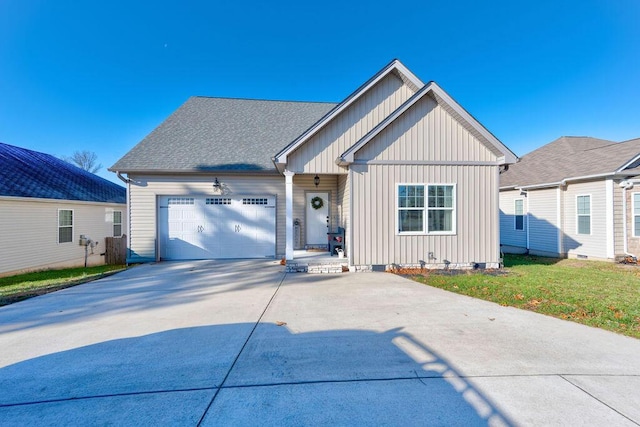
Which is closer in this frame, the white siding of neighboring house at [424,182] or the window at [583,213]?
the white siding of neighboring house at [424,182]

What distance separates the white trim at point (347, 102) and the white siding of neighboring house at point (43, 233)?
9.64 meters

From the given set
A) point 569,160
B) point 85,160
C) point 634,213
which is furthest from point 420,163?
point 85,160

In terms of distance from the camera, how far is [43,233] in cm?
1119

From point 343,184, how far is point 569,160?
36.0 feet

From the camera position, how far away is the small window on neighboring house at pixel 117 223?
48.5ft

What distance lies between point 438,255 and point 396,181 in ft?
8.15

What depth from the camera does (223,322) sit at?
444cm

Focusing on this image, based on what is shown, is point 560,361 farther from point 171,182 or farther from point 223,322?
point 171,182

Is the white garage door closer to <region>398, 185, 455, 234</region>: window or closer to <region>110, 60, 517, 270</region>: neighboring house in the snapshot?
<region>110, 60, 517, 270</region>: neighboring house

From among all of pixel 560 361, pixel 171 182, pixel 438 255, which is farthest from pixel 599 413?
pixel 171 182

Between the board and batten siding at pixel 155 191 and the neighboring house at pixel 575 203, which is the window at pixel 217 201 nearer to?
the board and batten siding at pixel 155 191

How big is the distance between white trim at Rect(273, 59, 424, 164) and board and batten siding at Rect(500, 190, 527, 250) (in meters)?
8.37

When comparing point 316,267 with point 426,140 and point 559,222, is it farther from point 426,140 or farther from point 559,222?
point 559,222

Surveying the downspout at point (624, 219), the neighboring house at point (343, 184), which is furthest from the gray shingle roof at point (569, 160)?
the neighboring house at point (343, 184)
